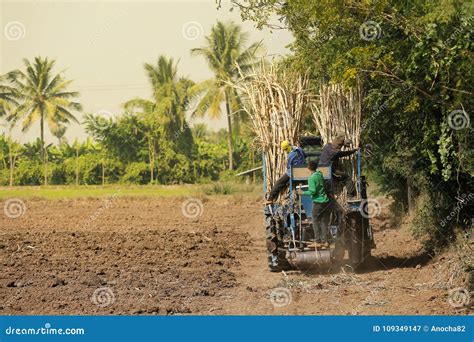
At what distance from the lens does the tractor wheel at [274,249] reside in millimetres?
13125

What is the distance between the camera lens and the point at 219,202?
110 ft

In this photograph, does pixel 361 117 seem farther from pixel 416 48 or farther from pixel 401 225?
pixel 401 225

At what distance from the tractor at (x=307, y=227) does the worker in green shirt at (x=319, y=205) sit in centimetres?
13

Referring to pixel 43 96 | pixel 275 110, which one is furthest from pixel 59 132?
pixel 275 110

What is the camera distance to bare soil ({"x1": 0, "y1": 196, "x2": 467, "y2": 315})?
1016cm

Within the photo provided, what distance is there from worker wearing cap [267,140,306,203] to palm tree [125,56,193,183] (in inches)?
1454

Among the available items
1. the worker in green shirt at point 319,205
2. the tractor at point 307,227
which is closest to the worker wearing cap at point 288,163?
the tractor at point 307,227

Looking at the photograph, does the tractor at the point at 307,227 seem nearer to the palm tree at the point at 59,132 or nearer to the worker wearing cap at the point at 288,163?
the worker wearing cap at the point at 288,163

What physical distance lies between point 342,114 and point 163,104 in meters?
37.9

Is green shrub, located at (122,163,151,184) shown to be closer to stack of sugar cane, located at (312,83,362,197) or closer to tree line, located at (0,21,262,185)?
tree line, located at (0,21,262,185)

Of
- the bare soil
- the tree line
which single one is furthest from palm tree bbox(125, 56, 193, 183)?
the bare soil

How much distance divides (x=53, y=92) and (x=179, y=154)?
35.1ft

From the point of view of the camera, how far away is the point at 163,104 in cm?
5103

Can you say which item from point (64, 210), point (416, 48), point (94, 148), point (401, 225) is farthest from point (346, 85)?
point (94, 148)
